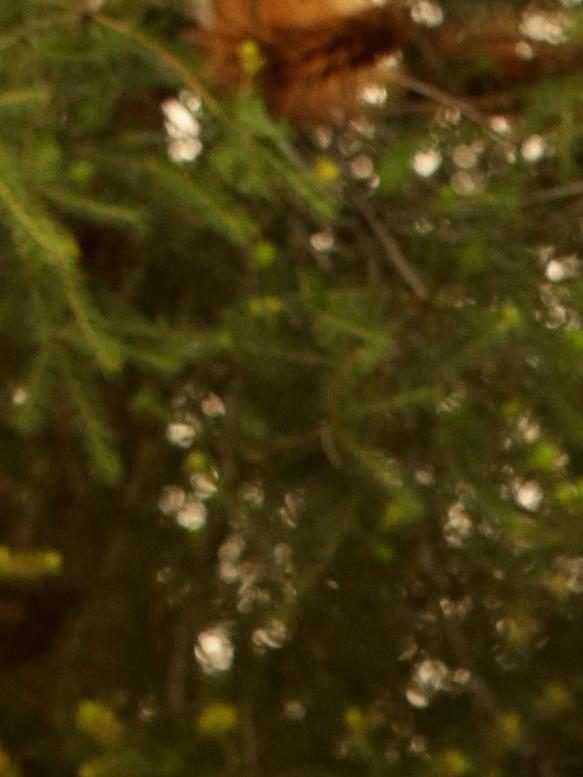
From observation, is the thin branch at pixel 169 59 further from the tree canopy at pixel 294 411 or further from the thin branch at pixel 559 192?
the thin branch at pixel 559 192

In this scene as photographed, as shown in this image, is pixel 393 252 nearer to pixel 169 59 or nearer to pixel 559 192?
pixel 559 192

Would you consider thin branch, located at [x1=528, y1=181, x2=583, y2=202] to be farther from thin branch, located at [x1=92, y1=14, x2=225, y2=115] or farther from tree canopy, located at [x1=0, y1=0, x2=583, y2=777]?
thin branch, located at [x1=92, y1=14, x2=225, y2=115]

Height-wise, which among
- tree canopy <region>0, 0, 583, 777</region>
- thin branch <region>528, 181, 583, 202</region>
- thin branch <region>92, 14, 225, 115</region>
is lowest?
tree canopy <region>0, 0, 583, 777</region>

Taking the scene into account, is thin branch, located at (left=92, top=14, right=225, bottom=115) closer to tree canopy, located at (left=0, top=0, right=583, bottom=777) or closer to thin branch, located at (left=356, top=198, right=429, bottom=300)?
A: tree canopy, located at (left=0, top=0, right=583, bottom=777)

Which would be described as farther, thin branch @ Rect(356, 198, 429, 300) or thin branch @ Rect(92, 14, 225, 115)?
thin branch @ Rect(356, 198, 429, 300)

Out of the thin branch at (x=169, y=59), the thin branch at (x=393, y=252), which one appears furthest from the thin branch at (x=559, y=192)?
the thin branch at (x=169, y=59)

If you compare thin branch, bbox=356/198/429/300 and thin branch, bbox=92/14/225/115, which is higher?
thin branch, bbox=92/14/225/115

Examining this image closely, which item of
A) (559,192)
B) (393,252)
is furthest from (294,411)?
(559,192)

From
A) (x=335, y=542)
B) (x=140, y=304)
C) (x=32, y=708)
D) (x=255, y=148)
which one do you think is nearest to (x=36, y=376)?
(x=255, y=148)

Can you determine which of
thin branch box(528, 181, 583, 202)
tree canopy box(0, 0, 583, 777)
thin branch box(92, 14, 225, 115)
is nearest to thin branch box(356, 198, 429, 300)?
tree canopy box(0, 0, 583, 777)

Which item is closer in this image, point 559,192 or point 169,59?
point 169,59
